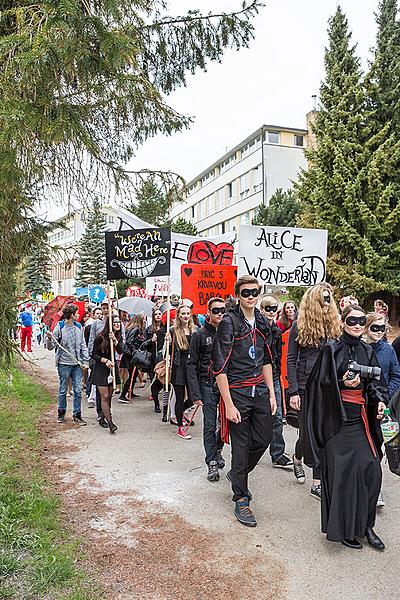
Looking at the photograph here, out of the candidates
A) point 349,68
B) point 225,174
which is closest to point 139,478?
point 349,68

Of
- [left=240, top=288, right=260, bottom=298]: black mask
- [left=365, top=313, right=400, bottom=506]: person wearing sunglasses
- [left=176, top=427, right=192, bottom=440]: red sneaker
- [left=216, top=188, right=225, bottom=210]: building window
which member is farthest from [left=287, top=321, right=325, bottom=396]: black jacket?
[left=216, top=188, right=225, bottom=210]: building window

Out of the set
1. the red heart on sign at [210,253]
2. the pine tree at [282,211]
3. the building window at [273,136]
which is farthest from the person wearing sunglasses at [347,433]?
the building window at [273,136]

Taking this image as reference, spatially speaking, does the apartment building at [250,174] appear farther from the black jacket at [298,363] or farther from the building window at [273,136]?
the black jacket at [298,363]

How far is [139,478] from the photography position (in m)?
5.77

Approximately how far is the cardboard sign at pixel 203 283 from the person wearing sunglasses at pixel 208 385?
8.89 feet

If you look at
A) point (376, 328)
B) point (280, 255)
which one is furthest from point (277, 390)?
point (280, 255)

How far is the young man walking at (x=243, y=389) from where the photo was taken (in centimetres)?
474

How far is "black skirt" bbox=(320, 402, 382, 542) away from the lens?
4.10m

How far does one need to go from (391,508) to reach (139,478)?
256 cm

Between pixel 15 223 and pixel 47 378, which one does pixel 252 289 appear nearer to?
pixel 15 223

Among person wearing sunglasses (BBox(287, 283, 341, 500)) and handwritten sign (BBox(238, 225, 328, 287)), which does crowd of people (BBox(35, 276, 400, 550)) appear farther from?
handwritten sign (BBox(238, 225, 328, 287))

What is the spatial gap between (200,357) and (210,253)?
4.22 meters

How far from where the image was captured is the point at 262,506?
4988 mm

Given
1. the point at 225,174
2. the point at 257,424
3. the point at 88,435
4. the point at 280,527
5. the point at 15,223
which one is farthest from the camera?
the point at 225,174
